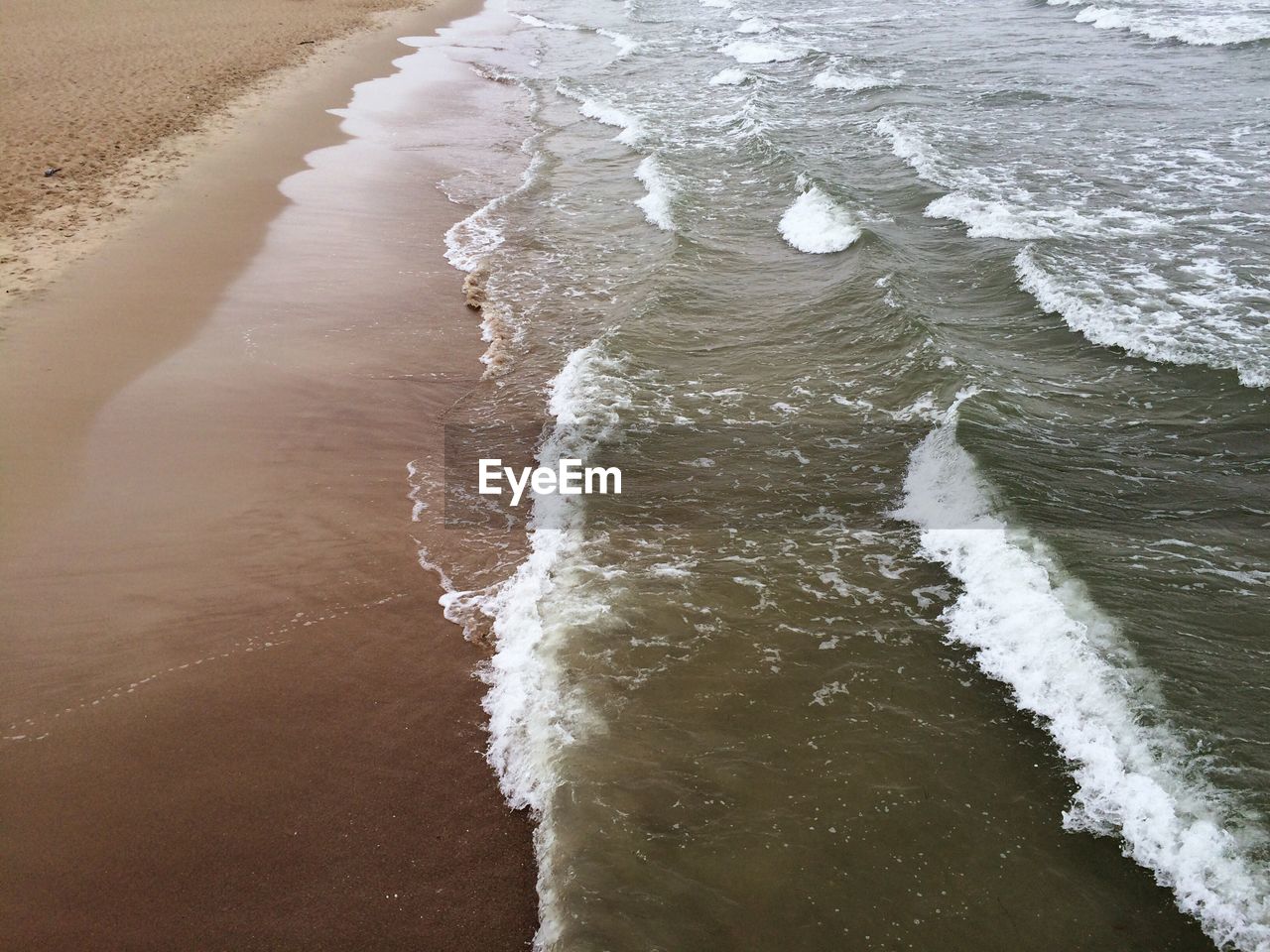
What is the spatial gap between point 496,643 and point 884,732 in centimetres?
289

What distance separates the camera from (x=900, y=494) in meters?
7.95

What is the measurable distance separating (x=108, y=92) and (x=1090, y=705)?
80.2ft

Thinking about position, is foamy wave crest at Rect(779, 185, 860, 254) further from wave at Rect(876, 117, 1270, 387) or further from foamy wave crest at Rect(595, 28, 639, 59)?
foamy wave crest at Rect(595, 28, 639, 59)

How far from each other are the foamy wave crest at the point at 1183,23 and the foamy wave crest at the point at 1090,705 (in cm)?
2473

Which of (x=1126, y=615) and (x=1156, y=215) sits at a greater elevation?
(x=1156, y=215)

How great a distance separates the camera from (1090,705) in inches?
222

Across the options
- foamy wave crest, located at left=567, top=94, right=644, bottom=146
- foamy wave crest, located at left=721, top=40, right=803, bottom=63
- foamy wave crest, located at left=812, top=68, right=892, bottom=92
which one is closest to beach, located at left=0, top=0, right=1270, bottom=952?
foamy wave crest, located at left=567, top=94, right=644, bottom=146

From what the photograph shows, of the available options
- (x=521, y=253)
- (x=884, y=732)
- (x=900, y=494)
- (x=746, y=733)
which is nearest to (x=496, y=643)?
(x=746, y=733)

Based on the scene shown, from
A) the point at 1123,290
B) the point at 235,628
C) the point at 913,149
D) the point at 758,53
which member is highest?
the point at 758,53

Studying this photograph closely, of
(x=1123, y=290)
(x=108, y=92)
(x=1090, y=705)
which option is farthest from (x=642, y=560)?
(x=108, y=92)

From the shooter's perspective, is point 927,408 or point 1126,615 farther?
point 927,408

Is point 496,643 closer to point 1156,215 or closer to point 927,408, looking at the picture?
point 927,408

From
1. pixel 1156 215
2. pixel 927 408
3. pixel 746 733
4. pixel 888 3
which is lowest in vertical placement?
pixel 746 733

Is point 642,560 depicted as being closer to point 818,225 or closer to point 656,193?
point 818,225
